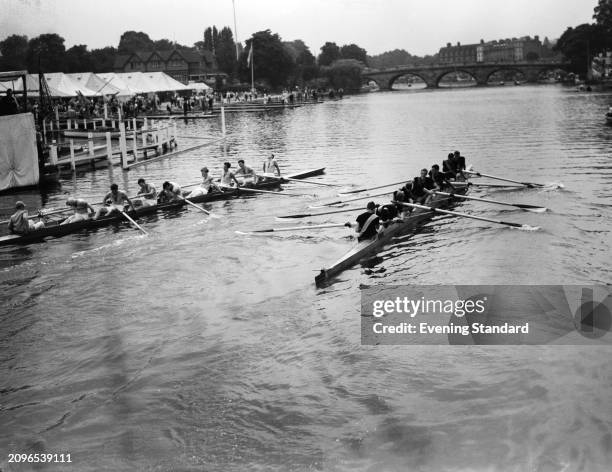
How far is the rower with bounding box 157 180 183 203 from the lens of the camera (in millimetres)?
24703

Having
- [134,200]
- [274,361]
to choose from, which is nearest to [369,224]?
[274,361]

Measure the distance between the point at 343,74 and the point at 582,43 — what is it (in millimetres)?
61644

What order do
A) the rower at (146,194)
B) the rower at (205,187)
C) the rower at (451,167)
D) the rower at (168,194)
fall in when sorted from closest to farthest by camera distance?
the rower at (146,194) < the rower at (168,194) < the rower at (205,187) < the rower at (451,167)

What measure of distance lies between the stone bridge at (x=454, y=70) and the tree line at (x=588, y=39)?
2815cm

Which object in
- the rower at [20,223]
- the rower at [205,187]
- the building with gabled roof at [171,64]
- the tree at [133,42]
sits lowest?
the rower at [20,223]

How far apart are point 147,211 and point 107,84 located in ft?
120

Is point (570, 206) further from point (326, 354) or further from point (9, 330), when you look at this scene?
point (9, 330)

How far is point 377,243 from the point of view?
19.3 metres

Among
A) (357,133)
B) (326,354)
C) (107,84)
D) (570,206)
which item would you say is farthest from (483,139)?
(326,354)

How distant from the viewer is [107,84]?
56156mm

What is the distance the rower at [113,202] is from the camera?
2228 cm

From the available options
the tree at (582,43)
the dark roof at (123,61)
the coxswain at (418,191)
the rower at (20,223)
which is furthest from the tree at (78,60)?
the coxswain at (418,191)

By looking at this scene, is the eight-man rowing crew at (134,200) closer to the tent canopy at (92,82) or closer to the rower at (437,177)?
the rower at (437,177)

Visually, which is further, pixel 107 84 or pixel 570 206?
pixel 107 84
